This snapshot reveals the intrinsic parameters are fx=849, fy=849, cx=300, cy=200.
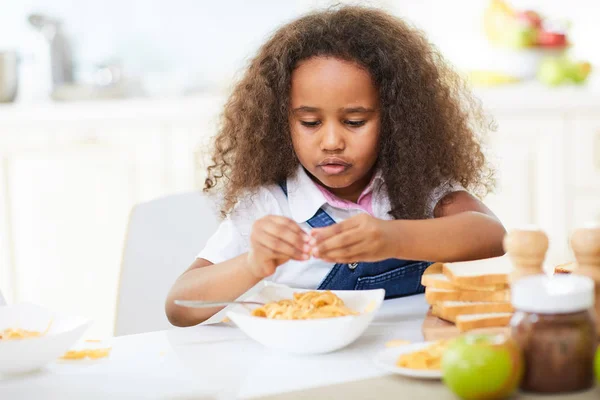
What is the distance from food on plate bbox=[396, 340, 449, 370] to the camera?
0.81 metres

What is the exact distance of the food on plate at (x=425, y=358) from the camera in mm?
809

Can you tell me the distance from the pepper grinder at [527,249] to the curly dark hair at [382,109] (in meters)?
0.50

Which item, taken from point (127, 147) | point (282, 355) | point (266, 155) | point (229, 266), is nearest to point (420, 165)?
point (266, 155)

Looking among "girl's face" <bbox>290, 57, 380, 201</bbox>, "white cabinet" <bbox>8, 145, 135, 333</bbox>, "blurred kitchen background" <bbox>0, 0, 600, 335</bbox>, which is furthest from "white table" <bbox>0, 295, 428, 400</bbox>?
"white cabinet" <bbox>8, 145, 135, 333</bbox>

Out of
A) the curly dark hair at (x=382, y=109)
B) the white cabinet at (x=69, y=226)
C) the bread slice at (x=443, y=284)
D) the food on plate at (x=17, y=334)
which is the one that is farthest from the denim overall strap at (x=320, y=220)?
the white cabinet at (x=69, y=226)

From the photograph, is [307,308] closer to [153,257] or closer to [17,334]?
[17,334]

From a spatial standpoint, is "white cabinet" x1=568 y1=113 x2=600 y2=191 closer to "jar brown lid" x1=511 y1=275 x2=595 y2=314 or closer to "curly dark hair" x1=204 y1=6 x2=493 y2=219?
"curly dark hair" x1=204 y1=6 x2=493 y2=219

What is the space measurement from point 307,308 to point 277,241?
0.31 feet

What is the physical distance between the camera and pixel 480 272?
1.06 meters

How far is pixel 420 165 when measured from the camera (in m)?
1.41

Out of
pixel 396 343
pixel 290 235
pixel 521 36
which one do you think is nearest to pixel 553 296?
pixel 396 343

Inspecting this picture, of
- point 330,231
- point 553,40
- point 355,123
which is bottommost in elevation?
point 330,231

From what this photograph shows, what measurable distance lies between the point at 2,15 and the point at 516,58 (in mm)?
2100

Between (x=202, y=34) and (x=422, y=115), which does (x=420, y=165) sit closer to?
(x=422, y=115)
